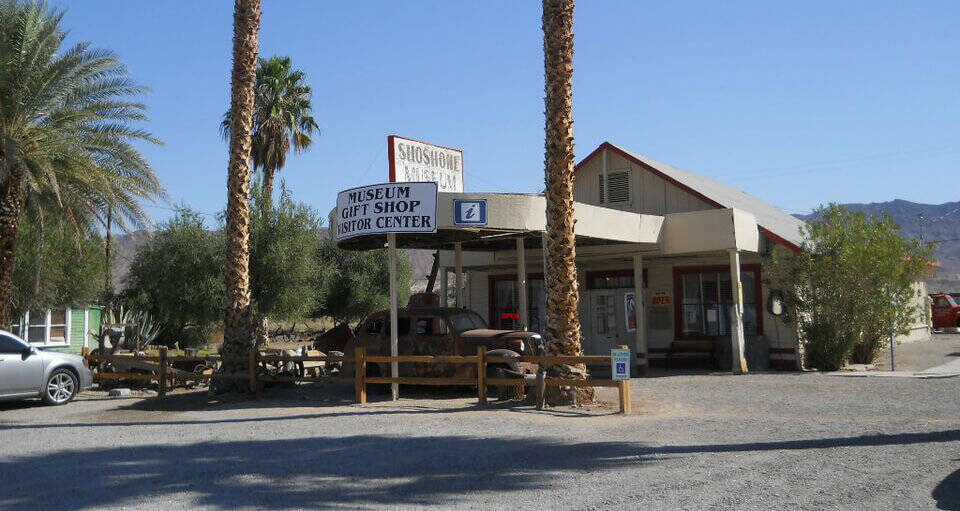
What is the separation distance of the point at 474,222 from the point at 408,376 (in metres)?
3.26

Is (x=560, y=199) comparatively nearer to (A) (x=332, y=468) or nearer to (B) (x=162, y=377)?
(A) (x=332, y=468)

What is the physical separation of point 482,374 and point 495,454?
173 inches

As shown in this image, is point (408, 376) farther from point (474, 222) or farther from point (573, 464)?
point (573, 464)

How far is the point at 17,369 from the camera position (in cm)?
1377

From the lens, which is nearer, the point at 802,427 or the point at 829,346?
the point at 802,427

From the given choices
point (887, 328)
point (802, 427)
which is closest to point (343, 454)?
point (802, 427)

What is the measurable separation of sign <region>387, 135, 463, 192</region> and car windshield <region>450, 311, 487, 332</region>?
2717 mm

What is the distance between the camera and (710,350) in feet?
64.6

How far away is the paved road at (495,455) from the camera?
6.79m

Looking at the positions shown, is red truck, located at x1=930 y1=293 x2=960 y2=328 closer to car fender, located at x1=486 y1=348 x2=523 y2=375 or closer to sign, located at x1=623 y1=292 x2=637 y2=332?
sign, located at x1=623 y1=292 x2=637 y2=332

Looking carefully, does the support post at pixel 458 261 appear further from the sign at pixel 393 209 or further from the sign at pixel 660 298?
the sign at pixel 660 298

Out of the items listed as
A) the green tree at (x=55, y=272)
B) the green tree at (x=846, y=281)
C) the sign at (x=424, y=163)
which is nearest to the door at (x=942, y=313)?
the green tree at (x=846, y=281)

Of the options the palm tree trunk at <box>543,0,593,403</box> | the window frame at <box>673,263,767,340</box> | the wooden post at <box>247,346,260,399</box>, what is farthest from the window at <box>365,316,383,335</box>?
the window frame at <box>673,263,767,340</box>

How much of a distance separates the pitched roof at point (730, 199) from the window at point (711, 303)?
154cm
